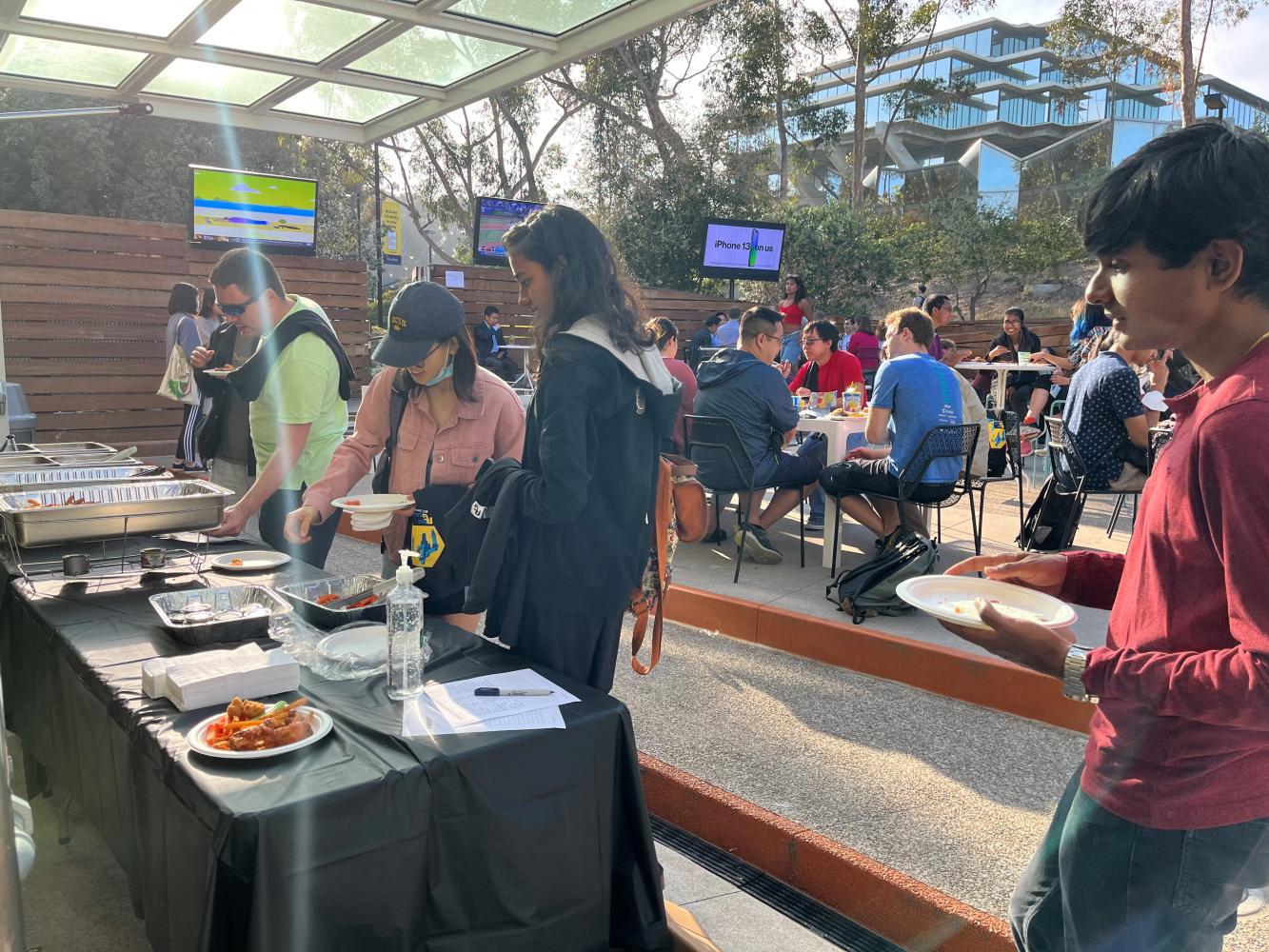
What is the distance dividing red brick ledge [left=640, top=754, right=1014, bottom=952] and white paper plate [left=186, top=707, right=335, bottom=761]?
1.51 meters

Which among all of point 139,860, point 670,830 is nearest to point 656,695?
point 670,830

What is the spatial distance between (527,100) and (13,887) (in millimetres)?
28101

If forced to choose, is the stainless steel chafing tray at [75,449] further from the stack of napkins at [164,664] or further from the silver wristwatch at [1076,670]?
the silver wristwatch at [1076,670]

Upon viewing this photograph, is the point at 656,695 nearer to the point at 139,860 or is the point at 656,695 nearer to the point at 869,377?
the point at 139,860

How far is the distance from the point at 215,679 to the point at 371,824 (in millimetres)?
549

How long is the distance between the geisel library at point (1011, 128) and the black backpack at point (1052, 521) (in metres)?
17.6

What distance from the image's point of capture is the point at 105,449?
505cm

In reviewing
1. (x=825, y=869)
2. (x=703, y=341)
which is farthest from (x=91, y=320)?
(x=825, y=869)

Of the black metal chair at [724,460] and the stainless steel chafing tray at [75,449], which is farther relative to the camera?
the black metal chair at [724,460]

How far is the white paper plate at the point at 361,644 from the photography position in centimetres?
222

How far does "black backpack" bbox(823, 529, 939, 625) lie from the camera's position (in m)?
4.81

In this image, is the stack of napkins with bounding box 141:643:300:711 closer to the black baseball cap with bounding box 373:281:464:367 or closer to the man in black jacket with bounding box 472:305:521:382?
the black baseball cap with bounding box 373:281:464:367

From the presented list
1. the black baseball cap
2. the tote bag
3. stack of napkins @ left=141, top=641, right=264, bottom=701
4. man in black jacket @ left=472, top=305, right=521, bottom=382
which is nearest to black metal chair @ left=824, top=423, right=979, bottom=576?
the black baseball cap

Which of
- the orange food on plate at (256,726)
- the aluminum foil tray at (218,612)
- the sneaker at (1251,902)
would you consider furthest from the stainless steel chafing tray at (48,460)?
the sneaker at (1251,902)
